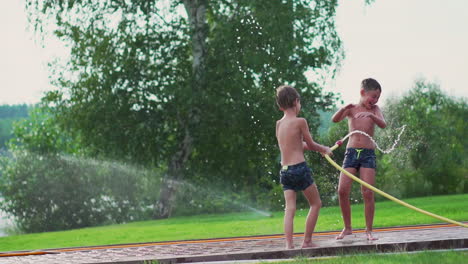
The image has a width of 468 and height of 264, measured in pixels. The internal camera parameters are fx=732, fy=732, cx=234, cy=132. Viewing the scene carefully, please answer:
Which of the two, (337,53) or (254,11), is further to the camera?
(337,53)

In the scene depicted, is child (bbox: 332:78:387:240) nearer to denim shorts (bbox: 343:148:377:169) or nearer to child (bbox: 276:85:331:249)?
denim shorts (bbox: 343:148:377:169)

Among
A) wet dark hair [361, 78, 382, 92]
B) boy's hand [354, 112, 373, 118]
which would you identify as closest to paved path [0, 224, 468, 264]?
boy's hand [354, 112, 373, 118]

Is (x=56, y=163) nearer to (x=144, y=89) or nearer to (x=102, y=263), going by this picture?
(x=144, y=89)

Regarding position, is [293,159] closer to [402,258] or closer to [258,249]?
[258,249]

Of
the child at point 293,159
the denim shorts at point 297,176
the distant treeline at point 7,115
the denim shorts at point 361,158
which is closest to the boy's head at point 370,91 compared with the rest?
the denim shorts at point 361,158

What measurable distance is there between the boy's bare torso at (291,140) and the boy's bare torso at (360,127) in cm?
87

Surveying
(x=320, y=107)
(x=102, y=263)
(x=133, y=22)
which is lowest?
(x=102, y=263)

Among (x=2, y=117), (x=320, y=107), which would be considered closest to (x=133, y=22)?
(x=320, y=107)

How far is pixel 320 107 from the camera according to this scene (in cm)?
2230

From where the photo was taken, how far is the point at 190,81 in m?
22.1

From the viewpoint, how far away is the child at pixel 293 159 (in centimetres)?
720

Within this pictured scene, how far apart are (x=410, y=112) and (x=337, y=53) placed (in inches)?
197

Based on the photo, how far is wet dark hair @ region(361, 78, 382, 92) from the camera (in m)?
7.75

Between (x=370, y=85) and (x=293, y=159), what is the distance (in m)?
1.26
